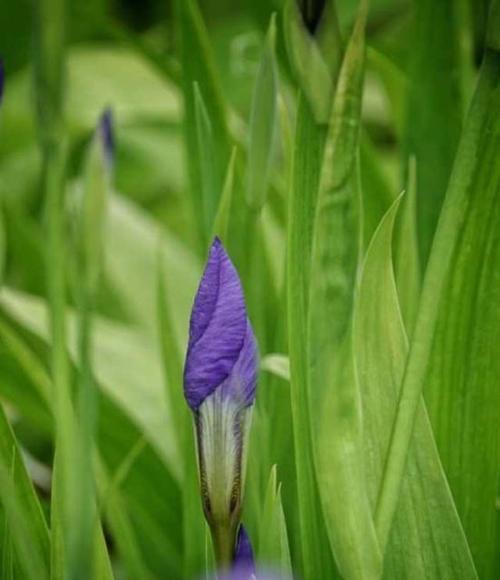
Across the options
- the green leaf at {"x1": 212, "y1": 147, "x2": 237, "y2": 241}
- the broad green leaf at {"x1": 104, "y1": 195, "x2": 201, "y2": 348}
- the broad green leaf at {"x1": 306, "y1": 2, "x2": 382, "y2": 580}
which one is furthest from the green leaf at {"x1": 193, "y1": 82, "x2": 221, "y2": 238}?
the broad green leaf at {"x1": 104, "y1": 195, "x2": 201, "y2": 348}

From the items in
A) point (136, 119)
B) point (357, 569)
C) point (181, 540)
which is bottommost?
point (181, 540)

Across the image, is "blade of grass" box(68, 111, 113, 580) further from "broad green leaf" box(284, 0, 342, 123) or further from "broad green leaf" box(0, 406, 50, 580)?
"broad green leaf" box(284, 0, 342, 123)

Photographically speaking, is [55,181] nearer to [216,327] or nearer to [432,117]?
[216,327]

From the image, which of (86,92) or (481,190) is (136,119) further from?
(481,190)

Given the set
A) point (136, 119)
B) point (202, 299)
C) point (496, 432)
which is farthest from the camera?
point (136, 119)

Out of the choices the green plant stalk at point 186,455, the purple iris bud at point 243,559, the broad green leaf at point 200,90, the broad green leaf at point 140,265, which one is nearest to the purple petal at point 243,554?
the purple iris bud at point 243,559

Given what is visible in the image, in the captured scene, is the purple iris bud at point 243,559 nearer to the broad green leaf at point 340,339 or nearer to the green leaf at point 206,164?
the broad green leaf at point 340,339

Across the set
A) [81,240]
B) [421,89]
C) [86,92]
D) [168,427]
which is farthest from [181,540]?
[86,92]

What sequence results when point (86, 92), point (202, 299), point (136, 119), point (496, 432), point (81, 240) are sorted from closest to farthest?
point (202, 299) → point (496, 432) → point (81, 240) → point (136, 119) → point (86, 92)
